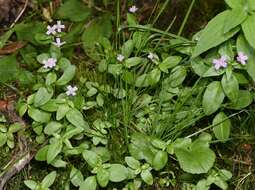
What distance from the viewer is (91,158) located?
184 cm

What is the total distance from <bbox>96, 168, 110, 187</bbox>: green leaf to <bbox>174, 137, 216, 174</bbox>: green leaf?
0.23 m

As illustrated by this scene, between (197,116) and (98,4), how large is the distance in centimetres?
69

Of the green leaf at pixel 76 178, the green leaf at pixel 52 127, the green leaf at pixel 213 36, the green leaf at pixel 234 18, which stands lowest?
→ the green leaf at pixel 76 178

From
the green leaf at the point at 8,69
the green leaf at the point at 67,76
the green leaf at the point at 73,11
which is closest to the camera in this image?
the green leaf at the point at 67,76

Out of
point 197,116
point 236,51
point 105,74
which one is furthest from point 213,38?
point 105,74

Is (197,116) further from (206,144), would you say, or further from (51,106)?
(51,106)

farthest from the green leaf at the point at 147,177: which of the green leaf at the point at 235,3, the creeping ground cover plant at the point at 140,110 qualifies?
the green leaf at the point at 235,3

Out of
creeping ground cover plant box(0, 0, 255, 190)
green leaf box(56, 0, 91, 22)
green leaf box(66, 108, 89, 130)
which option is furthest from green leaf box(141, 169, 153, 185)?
green leaf box(56, 0, 91, 22)

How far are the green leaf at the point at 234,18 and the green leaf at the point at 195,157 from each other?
1.27 ft

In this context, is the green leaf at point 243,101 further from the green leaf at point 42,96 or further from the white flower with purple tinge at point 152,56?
the green leaf at point 42,96

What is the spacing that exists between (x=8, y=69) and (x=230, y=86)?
2.67 feet

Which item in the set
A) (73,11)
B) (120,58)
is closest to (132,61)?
(120,58)

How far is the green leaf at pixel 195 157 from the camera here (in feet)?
5.91

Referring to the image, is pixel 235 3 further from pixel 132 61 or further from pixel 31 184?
pixel 31 184
